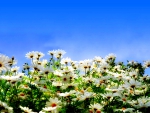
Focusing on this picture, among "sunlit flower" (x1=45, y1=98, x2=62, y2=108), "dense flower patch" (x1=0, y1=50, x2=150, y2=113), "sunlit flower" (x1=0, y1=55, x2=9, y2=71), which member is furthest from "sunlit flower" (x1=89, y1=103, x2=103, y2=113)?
"sunlit flower" (x1=0, y1=55, x2=9, y2=71)

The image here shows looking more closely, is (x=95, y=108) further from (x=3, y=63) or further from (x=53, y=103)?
(x=3, y=63)

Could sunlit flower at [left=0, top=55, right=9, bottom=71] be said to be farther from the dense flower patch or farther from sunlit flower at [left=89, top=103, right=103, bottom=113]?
sunlit flower at [left=89, top=103, right=103, bottom=113]

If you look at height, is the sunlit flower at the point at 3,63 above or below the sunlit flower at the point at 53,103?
above

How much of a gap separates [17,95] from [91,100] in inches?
52.8

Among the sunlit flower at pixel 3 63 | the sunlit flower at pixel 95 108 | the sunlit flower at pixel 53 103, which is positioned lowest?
the sunlit flower at pixel 95 108

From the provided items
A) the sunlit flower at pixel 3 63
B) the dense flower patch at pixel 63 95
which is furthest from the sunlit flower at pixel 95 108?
the sunlit flower at pixel 3 63

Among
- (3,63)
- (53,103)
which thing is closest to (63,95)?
(53,103)

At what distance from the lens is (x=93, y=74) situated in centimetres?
1027

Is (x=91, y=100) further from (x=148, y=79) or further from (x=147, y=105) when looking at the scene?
(x=148, y=79)

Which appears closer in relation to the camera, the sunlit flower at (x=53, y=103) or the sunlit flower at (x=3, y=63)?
the sunlit flower at (x=53, y=103)

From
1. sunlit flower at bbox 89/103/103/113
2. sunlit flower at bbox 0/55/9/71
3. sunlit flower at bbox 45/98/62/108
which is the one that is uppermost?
sunlit flower at bbox 0/55/9/71

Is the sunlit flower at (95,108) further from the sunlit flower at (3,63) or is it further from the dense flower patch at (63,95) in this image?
the sunlit flower at (3,63)

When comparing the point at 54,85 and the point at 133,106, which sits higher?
the point at 54,85

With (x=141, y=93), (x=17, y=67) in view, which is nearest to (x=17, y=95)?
(x=17, y=67)
